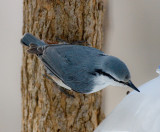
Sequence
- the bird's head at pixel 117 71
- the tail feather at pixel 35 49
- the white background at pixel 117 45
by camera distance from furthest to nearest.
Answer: the white background at pixel 117 45, the tail feather at pixel 35 49, the bird's head at pixel 117 71

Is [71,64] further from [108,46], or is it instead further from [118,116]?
[108,46]

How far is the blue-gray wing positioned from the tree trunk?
11 centimetres

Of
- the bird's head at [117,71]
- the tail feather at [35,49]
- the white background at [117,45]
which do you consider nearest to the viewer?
the bird's head at [117,71]

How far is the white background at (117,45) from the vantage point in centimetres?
131

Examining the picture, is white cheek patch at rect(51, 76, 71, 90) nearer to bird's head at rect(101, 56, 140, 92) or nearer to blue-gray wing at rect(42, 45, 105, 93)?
blue-gray wing at rect(42, 45, 105, 93)

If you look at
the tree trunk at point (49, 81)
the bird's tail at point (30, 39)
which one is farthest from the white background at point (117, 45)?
the bird's tail at point (30, 39)

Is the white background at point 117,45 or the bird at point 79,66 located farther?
the white background at point 117,45

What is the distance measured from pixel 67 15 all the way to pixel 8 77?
28.7 inches

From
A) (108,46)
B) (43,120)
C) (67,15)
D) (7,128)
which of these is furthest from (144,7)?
(7,128)

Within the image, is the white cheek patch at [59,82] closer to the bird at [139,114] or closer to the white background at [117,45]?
the bird at [139,114]

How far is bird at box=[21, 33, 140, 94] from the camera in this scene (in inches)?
35.7

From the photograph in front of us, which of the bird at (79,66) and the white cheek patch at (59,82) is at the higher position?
the bird at (79,66)

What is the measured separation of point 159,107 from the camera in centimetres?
94

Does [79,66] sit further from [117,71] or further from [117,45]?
[117,45]
